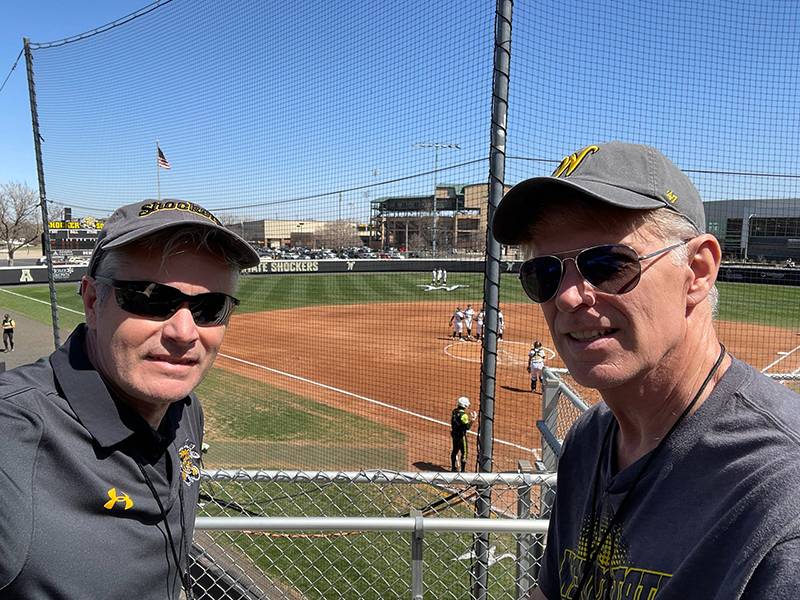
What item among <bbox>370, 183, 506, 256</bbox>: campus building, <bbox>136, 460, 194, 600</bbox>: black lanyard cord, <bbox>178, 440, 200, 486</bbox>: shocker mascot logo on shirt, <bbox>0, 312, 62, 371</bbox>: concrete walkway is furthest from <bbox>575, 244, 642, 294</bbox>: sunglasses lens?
<bbox>0, 312, 62, 371</bbox>: concrete walkway

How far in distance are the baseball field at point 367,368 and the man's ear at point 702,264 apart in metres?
6.06

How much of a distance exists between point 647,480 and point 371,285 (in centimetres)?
3583

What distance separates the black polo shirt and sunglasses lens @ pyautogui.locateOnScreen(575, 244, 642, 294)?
1.34 meters

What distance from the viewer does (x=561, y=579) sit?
151 cm

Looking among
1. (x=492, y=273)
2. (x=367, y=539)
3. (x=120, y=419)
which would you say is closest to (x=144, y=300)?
(x=120, y=419)

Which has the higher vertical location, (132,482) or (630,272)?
(630,272)

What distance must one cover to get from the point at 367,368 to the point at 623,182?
16663 mm

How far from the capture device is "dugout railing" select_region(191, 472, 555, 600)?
220cm

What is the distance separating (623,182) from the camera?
1268 mm

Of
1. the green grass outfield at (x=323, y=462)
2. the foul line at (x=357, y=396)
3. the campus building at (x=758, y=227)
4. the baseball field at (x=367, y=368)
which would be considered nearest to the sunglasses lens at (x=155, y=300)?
the green grass outfield at (x=323, y=462)

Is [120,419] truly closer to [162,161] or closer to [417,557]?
[417,557]

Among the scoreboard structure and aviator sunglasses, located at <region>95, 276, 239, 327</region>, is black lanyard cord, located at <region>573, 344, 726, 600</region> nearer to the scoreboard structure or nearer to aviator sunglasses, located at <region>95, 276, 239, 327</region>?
aviator sunglasses, located at <region>95, 276, 239, 327</region>

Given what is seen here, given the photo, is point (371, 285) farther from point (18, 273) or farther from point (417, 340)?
point (18, 273)

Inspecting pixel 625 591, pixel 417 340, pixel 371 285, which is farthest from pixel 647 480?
pixel 371 285
